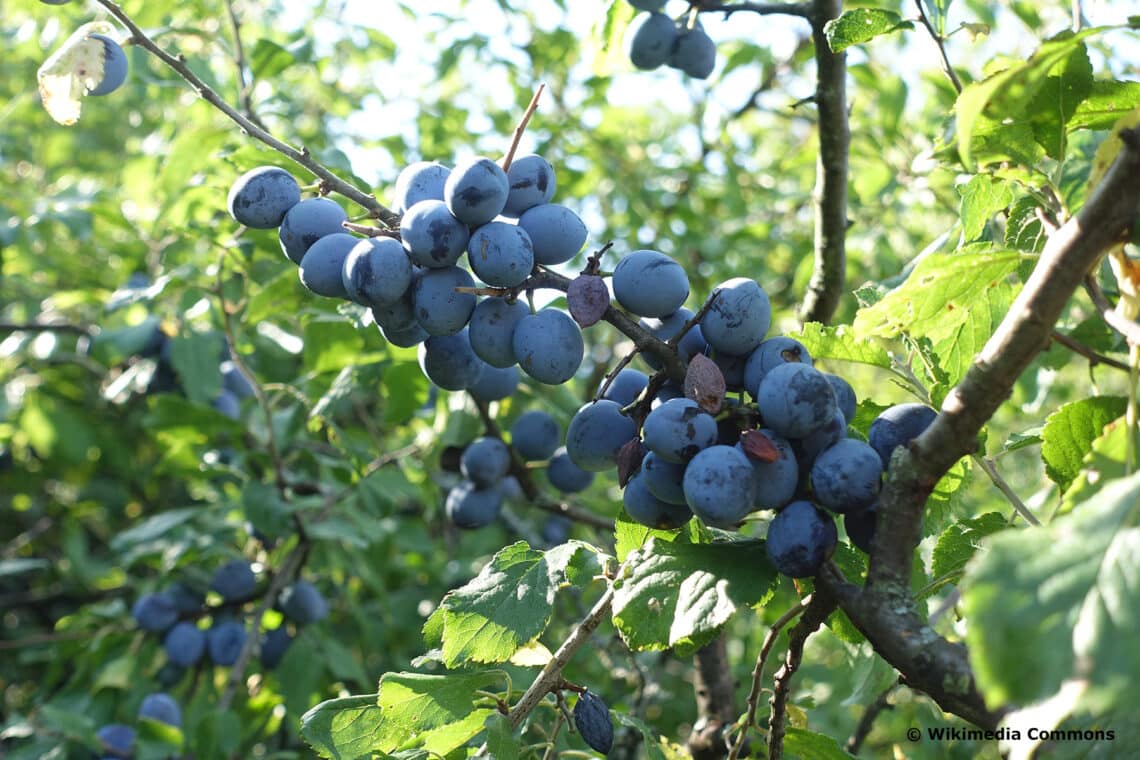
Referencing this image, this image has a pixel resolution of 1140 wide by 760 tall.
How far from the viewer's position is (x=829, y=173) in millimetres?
1696

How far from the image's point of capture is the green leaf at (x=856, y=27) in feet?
A: 3.95

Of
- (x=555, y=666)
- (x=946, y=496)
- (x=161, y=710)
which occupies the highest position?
(x=946, y=496)

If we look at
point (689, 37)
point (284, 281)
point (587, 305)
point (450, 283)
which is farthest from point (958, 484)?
point (284, 281)

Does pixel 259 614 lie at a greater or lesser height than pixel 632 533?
lesser

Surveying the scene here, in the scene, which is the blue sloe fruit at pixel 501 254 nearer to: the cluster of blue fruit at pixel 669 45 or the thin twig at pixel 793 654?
the thin twig at pixel 793 654

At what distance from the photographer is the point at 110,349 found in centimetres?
254

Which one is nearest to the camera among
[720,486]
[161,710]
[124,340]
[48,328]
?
[720,486]

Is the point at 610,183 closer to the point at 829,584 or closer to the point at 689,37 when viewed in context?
the point at 689,37

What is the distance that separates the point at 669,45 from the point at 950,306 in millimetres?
1071

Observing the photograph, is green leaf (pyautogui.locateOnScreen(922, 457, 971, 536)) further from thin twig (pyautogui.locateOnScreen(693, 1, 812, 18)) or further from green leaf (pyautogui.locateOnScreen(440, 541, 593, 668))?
thin twig (pyautogui.locateOnScreen(693, 1, 812, 18))

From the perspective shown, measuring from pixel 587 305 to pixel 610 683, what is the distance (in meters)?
→ 1.76

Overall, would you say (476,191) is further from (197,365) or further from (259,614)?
(197,365)

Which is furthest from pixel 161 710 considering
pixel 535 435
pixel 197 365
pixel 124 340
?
pixel 535 435

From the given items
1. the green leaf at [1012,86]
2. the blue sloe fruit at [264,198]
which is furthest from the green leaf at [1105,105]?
the blue sloe fruit at [264,198]
